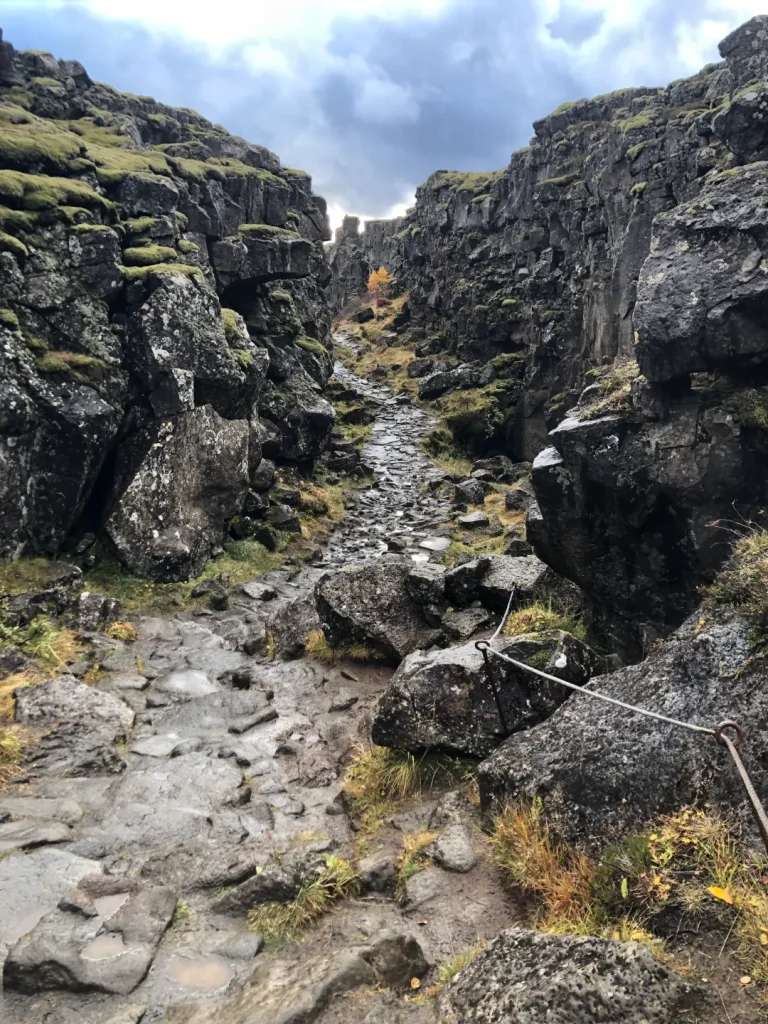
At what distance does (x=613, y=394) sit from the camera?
10859mm

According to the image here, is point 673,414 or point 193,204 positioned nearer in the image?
point 673,414

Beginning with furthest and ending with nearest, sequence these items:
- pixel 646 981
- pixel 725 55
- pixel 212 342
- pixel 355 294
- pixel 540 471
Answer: pixel 355 294 → pixel 725 55 → pixel 212 342 → pixel 540 471 → pixel 646 981

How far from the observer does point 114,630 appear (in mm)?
15438

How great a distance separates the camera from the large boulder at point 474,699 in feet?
27.3

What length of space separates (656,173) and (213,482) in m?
27.9

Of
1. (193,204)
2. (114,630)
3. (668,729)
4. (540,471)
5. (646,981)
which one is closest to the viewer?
(646,981)

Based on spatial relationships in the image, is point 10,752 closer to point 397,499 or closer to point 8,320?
point 8,320

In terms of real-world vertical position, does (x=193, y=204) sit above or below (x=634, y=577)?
above

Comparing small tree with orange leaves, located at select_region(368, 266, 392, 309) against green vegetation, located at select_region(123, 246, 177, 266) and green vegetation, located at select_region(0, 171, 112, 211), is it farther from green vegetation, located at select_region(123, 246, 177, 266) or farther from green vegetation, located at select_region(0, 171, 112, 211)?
green vegetation, located at select_region(0, 171, 112, 211)

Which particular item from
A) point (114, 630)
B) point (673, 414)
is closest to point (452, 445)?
point (114, 630)

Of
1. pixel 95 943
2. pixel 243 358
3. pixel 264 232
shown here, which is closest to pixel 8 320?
pixel 243 358

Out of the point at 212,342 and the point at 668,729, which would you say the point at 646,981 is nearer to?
the point at 668,729

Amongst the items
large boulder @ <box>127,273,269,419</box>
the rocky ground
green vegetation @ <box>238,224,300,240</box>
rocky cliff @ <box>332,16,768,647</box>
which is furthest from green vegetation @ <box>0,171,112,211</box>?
rocky cliff @ <box>332,16,768,647</box>

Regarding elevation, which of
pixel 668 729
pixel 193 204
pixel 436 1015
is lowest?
pixel 436 1015
